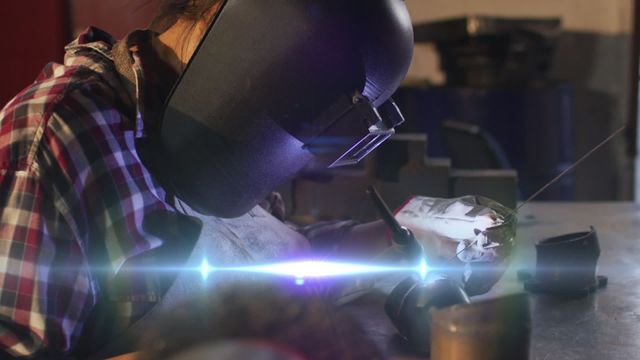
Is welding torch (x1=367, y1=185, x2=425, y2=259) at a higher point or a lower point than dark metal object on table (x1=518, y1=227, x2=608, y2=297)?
higher

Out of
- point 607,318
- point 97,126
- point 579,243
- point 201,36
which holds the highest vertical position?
point 201,36

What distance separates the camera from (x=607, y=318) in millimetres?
1006

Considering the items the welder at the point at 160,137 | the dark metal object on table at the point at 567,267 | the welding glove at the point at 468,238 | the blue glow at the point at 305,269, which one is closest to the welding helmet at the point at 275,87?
the welder at the point at 160,137

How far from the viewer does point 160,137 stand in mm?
848

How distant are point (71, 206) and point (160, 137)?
0.13m

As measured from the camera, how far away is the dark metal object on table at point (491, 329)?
686mm

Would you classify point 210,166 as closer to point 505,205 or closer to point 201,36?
point 201,36

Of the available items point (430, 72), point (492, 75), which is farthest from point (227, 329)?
point (430, 72)

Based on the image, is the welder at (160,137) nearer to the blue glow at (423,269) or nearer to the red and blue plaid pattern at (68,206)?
the red and blue plaid pattern at (68,206)

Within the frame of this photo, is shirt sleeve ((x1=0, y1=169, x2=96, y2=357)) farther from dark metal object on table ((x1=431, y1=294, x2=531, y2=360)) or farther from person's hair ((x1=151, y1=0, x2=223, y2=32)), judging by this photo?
dark metal object on table ((x1=431, y1=294, x2=531, y2=360))

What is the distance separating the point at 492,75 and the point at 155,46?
2525mm

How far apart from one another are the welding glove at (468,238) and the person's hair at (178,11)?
448mm

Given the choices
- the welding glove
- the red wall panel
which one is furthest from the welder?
the red wall panel

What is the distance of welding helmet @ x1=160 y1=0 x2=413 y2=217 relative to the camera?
804 millimetres
